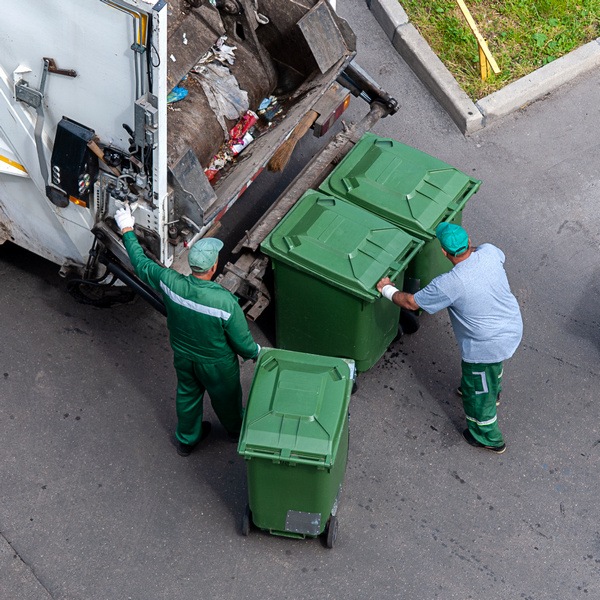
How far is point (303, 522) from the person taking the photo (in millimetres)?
4594

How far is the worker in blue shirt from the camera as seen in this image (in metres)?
4.72

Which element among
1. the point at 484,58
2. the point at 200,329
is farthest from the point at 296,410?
the point at 484,58

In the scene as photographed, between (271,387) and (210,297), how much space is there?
499 millimetres

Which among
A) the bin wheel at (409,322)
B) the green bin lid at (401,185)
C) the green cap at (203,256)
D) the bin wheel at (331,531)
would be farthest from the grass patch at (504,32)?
the bin wheel at (331,531)

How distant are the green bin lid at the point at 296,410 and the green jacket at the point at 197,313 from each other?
201 millimetres

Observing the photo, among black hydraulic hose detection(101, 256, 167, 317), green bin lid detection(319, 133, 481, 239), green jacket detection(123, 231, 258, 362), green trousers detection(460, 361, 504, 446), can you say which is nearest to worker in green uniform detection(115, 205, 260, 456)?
green jacket detection(123, 231, 258, 362)

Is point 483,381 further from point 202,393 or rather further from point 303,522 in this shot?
point 202,393

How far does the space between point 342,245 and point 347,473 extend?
4.02ft

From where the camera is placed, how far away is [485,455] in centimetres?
519

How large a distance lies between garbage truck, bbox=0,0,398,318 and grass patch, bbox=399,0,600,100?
1430 mm

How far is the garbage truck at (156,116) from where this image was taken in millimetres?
4117

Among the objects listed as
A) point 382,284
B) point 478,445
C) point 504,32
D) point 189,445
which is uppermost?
point 504,32

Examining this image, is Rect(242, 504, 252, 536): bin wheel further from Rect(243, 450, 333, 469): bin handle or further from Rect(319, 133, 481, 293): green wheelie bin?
Rect(319, 133, 481, 293): green wheelie bin

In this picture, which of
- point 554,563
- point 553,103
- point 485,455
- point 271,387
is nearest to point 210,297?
point 271,387
